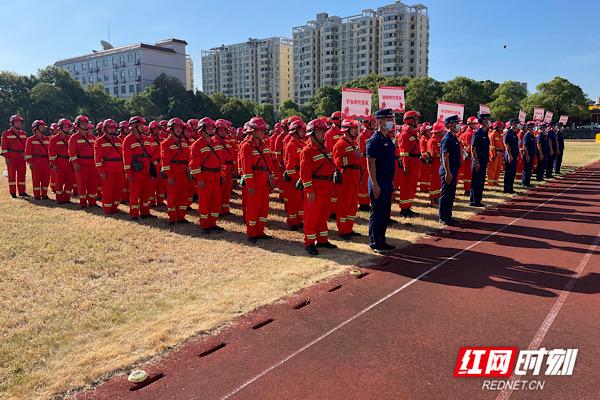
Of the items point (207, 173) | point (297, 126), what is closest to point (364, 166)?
point (297, 126)

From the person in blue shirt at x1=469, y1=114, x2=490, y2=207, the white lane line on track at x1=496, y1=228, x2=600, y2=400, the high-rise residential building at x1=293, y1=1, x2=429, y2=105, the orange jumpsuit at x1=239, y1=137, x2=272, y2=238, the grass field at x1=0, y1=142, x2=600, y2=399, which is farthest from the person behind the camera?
the high-rise residential building at x1=293, y1=1, x2=429, y2=105

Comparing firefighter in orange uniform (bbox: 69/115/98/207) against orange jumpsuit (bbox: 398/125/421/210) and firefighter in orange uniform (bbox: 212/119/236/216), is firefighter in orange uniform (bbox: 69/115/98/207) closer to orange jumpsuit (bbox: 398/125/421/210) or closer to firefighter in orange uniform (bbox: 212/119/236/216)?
firefighter in orange uniform (bbox: 212/119/236/216)

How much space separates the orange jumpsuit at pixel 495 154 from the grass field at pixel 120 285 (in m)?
5.62

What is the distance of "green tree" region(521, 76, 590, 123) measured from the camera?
61.5 m

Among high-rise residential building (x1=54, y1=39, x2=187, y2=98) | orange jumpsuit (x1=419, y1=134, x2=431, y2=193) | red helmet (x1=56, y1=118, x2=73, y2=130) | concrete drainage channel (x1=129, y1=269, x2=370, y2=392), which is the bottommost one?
concrete drainage channel (x1=129, y1=269, x2=370, y2=392)

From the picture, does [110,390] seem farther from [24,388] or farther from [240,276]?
[240,276]

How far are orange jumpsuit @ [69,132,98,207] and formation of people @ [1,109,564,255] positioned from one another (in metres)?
0.02

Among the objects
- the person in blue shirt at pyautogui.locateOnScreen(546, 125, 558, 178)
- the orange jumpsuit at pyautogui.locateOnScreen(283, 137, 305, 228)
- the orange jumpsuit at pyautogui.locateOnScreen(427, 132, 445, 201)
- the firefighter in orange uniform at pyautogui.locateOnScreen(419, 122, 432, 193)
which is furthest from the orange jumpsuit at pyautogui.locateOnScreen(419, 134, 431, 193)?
the person in blue shirt at pyautogui.locateOnScreen(546, 125, 558, 178)

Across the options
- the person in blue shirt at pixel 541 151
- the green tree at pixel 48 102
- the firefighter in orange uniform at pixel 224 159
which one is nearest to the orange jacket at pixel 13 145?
the firefighter in orange uniform at pixel 224 159

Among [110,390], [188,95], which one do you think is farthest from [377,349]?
[188,95]

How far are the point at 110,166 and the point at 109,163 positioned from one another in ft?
0.22

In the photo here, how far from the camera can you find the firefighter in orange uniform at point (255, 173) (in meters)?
7.61

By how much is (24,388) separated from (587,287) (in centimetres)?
605

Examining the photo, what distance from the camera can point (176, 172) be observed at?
916 centimetres
